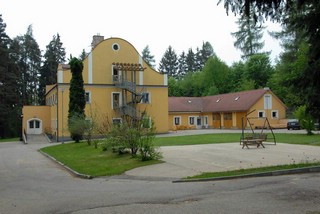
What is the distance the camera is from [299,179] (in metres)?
11.6

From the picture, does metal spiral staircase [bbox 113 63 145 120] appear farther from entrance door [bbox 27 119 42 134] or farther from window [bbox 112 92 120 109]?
entrance door [bbox 27 119 42 134]

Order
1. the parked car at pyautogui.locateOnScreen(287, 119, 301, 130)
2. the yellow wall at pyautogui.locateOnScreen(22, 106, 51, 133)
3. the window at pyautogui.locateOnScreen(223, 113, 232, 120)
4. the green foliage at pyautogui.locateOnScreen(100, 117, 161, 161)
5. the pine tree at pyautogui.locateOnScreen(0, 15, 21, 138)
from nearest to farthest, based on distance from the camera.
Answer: the green foliage at pyautogui.locateOnScreen(100, 117, 161, 161), the parked car at pyautogui.locateOnScreen(287, 119, 301, 130), the yellow wall at pyautogui.locateOnScreen(22, 106, 51, 133), the window at pyautogui.locateOnScreen(223, 113, 232, 120), the pine tree at pyautogui.locateOnScreen(0, 15, 21, 138)

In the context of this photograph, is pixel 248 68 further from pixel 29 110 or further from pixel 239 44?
pixel 29 110

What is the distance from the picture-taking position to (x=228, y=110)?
191 feet

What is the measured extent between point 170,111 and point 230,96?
10.5 m

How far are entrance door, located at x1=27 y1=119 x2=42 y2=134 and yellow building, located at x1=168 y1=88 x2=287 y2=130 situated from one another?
65.3 feet

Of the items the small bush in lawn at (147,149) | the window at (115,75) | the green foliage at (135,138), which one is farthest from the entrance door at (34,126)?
the small bush in lawn at (147,149)

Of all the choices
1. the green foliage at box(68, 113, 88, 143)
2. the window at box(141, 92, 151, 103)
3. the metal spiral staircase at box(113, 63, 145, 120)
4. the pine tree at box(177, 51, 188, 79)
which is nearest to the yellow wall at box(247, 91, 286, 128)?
the window at box(141, 92, 151, 103)

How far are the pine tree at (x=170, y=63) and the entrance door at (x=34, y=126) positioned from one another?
57.8 meters

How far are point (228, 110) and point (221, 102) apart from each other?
16.2 ft

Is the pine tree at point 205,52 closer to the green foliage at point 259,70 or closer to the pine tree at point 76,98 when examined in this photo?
the green foliage at point 259,70

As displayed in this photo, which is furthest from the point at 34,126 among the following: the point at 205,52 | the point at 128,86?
the point at 205,52

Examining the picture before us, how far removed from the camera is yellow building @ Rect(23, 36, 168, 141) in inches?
1752

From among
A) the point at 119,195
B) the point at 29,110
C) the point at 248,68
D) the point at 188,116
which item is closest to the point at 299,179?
the point at 119,195
